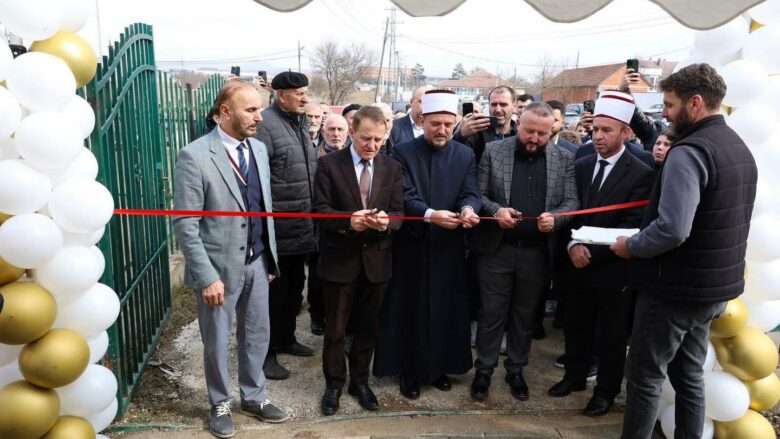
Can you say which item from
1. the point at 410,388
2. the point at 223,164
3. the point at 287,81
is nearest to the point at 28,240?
the point at 223,164

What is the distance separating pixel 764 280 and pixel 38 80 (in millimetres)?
3827

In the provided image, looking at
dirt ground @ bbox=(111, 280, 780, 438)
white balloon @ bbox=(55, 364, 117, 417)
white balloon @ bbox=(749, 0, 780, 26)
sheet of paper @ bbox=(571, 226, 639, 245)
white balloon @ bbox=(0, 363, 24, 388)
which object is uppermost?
white balloon @ bbox=(749, 0, 780, 26)

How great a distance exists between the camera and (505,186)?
13.3 ft

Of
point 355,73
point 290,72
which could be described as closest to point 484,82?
point 355,73

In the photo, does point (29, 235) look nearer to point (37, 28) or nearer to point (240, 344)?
point (37, 28)

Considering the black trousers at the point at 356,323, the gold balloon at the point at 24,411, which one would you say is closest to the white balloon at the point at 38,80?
the gold balloon at the point at 24,411

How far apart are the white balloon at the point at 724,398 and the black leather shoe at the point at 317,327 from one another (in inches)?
123

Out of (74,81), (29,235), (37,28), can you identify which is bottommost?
(29,235)

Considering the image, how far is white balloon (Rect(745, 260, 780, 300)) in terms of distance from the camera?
11.0 ft

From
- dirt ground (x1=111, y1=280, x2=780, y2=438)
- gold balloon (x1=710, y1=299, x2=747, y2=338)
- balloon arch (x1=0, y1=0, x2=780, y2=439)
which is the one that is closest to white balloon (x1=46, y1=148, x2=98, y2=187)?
balloon arch (x1=0, y1=0, x2=780, y2=439)

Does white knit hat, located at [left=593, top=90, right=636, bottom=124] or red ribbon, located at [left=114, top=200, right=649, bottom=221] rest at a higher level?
white knit hat, located at [left=593, top=90, right=636, bottom=124]

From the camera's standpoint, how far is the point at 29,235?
2516 mm

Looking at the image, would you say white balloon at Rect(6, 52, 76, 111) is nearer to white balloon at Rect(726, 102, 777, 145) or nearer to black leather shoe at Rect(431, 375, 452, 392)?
black leather shoe at Rect(431, 375, 452, 392)

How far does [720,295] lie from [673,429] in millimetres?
983
